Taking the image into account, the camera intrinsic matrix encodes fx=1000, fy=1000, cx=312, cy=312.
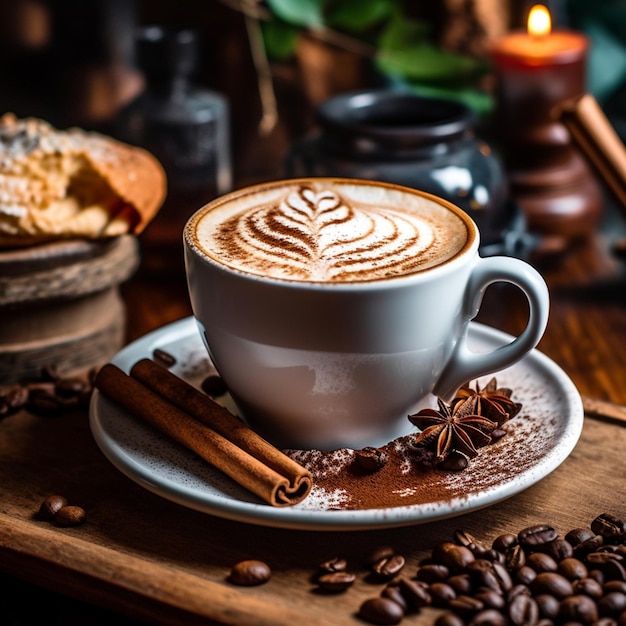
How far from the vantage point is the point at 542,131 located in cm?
183

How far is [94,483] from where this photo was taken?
1.03 metres

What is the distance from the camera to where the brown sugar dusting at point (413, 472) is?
92cm

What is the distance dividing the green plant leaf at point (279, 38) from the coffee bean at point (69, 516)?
1.23 metres

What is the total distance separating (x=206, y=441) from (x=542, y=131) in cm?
110

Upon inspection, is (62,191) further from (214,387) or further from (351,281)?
(351,281)

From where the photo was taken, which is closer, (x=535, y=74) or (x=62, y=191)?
(x=62, y=191)

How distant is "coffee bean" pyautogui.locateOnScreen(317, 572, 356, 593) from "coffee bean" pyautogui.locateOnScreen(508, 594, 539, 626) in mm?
137

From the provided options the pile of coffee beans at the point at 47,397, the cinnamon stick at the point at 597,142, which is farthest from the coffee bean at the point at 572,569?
the cinnamon stick at the point at 597,142

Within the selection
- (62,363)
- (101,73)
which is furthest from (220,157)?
(62,363)

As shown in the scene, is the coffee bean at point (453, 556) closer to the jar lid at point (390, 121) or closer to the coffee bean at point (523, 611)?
the coffee bean at point (523, 611)

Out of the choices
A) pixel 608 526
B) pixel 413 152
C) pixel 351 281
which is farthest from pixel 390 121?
pixel 608 526

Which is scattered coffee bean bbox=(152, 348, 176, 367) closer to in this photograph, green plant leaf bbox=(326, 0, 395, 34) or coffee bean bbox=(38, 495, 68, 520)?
coffee bean bbox=(38, 495, 68, 520)

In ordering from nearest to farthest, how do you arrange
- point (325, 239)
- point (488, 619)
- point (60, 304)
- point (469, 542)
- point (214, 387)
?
point (488, 619) → point (469, 542) → point (325, 239) → point (214, 387) → point (60, 304)

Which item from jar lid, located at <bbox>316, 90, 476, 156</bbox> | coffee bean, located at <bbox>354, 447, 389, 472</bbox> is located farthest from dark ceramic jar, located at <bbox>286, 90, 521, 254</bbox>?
coffee bean, located at <bbox>354, 447, 389, 472</bbox>
